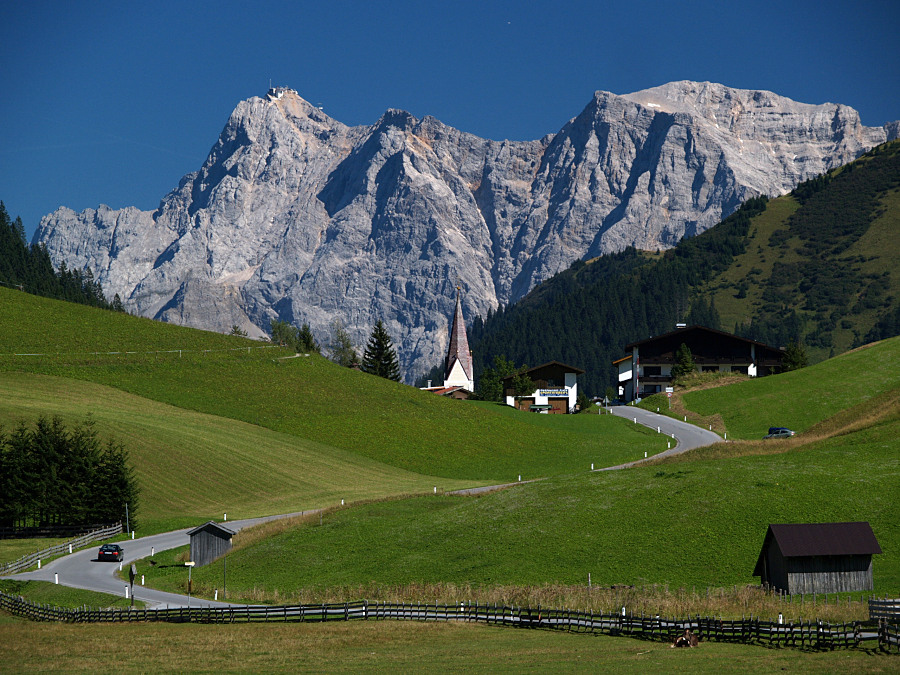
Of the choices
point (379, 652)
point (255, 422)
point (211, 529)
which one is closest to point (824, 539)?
point (379, 652)

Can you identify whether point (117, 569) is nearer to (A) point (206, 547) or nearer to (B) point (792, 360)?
(A) point (206, 547)

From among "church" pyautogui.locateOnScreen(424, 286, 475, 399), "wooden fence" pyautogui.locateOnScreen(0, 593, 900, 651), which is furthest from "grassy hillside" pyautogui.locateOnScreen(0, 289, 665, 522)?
"church" pyautogui.locateOnScreen(424, 286, 475, 399)

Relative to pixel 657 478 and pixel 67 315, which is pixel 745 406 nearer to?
pixel 657 478

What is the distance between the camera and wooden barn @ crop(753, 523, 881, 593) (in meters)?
42.6

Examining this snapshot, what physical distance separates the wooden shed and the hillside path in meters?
42.3

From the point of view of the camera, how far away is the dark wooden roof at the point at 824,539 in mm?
42625

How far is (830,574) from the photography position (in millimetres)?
42906

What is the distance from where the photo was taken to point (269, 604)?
47875mm

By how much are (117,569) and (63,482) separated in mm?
15344

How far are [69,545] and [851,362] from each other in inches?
3682

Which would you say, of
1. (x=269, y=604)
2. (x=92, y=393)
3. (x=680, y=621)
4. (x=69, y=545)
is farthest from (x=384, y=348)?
(x=680, y=621)

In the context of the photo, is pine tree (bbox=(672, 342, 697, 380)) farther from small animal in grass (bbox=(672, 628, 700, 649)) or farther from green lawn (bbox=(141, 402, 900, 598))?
small animal in grass (bbox=(672, 628, 700, 649))

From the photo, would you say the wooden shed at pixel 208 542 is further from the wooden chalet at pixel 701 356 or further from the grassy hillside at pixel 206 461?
the wooden chalet at pixel 701 356

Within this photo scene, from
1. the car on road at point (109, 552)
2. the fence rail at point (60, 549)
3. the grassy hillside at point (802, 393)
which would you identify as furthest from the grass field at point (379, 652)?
the grassy hillside at point (802, 393)
